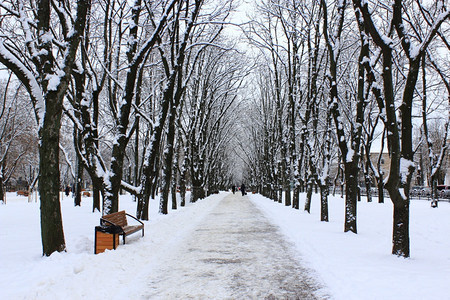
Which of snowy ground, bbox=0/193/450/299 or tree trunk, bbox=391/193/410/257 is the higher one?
tree trunk, bbox=391/193/410/257

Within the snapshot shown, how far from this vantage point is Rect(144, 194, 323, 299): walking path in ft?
16.8

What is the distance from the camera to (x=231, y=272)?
6.29 metres

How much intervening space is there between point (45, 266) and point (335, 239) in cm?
717

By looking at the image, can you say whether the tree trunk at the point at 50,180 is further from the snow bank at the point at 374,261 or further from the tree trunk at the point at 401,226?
the tree trunk at the point at 401,226

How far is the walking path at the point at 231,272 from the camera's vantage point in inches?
201

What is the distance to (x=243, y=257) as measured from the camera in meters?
7.59

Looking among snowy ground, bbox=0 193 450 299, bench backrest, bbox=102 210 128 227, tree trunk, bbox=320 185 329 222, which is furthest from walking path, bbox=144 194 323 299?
tree trunk, bbox=320 185 329 222

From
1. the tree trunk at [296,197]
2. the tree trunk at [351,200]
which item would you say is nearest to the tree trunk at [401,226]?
the tree trunk at [351,200]

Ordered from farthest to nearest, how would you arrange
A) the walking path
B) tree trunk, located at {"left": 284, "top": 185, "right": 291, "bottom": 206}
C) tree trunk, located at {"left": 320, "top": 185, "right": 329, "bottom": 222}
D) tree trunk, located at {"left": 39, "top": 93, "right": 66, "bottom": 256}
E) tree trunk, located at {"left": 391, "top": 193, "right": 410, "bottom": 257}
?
tree trunk, located at {"left": 284, "top": 185, "right": 291, "bottom": 206}, tree trunk, located at {"left": 320, "top": 185, "right": 329, "bottom": 222}, tree trunk, located at {"left": 391, "top": 193, "right": 410, "bottom": 257}, tree trunk, located at {"left": 39, "top": 93, "right": 66, "bottom": 256}, the walking path

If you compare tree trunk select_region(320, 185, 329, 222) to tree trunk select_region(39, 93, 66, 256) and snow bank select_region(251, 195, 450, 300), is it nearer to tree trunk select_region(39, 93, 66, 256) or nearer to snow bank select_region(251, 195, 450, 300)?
snow bank select_region(251, 195, 450, 300)

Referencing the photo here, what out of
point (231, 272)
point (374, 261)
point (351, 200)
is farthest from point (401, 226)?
point (231, 272)

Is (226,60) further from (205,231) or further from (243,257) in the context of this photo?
(243,257)

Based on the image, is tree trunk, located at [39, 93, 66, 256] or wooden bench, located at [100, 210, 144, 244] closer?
tree trunk, located at [39, 93, 66, 256]

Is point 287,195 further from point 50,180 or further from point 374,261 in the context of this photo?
point 50,180
